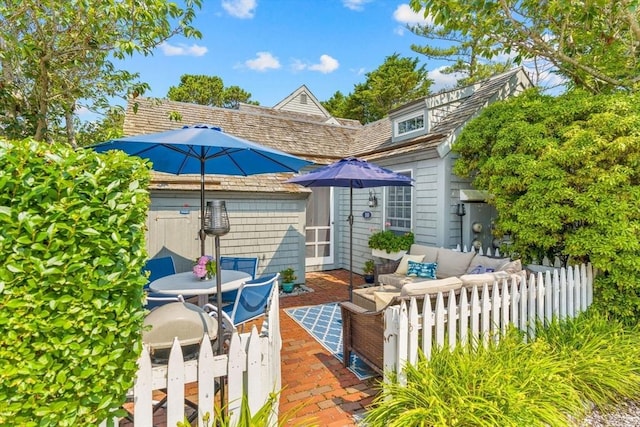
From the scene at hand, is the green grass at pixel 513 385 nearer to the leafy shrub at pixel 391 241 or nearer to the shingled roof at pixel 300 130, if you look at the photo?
the leafy shrub at pixel 391 241

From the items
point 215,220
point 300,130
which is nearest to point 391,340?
point 215,220

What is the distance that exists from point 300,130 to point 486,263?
26.7 ft

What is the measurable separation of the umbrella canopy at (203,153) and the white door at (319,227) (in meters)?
5.12

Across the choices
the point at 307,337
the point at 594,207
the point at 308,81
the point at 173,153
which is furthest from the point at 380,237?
the point at 308,81

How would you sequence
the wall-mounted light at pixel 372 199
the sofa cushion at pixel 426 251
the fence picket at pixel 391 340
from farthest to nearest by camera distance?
the wall-mounted light at pixel 372 199, the sofa cushion at pixel 426 251, the fence picket at pixel 391 340

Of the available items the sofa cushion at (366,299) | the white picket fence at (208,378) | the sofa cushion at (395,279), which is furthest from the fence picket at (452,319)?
the sofa cushion at (395,279)

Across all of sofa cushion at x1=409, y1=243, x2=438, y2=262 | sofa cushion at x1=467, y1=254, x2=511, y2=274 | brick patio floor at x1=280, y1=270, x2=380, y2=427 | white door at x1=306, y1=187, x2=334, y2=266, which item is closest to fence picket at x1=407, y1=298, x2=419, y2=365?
brick patio floor at x1=280, y1=270, x2=380, y2=427

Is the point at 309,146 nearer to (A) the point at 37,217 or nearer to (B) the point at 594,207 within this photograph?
(B) the point at 594,207

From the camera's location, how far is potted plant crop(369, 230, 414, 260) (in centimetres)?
784

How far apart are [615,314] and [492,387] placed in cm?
337

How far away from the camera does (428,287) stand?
3531 millimetres

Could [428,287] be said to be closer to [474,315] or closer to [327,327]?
[474,315]

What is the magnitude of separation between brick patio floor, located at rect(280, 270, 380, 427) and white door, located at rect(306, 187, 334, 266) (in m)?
4.78

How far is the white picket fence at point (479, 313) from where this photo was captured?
304cm
